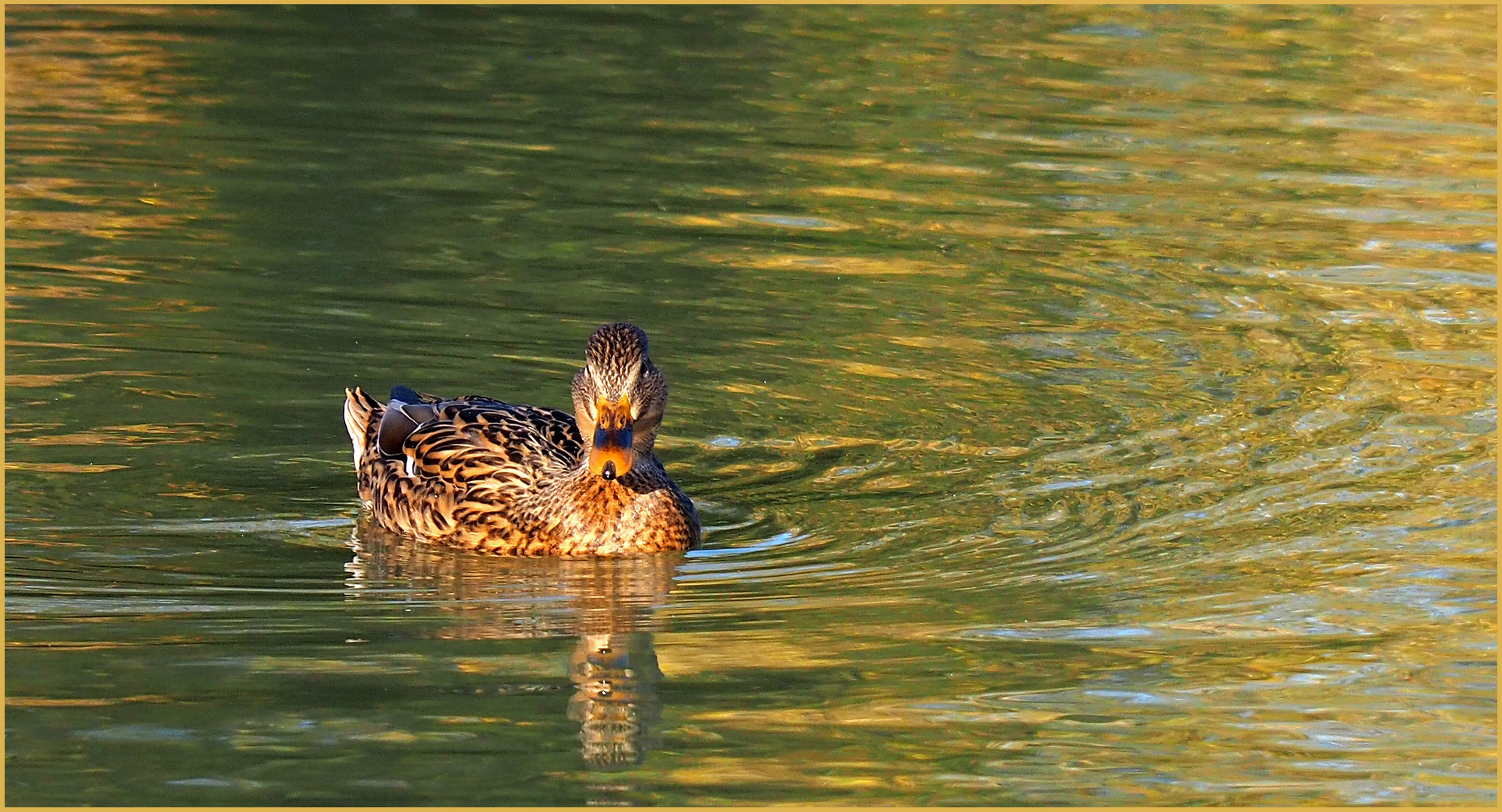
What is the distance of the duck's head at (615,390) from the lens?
982 cm

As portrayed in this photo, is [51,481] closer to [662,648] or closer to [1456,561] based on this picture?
[662,648]

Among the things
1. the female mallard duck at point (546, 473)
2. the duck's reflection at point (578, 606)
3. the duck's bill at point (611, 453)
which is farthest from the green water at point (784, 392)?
the duck's bill at point (611, 453)

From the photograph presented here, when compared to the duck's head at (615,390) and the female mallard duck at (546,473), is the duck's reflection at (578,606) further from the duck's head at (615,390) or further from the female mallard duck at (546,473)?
the duck's head at (615,390)

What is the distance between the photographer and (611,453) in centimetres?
980

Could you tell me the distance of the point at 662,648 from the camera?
855cm

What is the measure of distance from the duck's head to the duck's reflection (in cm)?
47

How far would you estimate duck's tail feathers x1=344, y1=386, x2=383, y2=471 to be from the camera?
11.0 m

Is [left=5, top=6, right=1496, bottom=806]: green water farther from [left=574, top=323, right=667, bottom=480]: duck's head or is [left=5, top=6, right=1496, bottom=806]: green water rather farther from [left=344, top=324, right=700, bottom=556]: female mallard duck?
[left=574, top=323, right=667, bottom=480]: duck's head

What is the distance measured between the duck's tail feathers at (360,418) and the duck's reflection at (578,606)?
0.57m

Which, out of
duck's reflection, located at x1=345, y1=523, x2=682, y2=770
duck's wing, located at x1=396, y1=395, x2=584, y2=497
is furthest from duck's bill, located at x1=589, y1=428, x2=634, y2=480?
duck's wing, located at x1=396, y1=395, x2=584, y2=497

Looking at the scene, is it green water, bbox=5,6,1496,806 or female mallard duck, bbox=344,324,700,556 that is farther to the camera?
female mallard duck, bbox=344,324,700,556

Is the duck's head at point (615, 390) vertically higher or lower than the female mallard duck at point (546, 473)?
higher

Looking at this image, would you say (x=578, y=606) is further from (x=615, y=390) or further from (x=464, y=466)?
(x=464, y=466)

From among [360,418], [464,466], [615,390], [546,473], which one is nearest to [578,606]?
[615,390]
